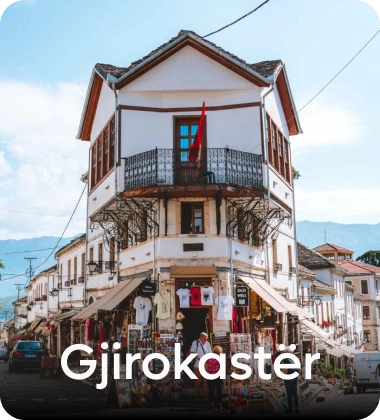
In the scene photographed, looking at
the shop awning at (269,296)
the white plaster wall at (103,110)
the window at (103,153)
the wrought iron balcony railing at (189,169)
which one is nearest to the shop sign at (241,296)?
the shop awning at (269,296)

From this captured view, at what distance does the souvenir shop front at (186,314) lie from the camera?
1905 cm

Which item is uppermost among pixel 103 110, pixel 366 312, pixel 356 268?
pixel 103 110

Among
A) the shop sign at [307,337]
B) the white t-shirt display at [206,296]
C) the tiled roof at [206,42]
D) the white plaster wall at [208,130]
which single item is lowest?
the shop sign at [307,337]

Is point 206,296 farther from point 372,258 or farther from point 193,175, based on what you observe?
point 372,258

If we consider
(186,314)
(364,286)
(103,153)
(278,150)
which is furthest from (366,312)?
(186,314)

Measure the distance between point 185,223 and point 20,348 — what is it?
47.4 ft

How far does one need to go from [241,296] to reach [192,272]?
70.0 inches

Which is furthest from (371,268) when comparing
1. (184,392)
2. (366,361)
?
(184,392)

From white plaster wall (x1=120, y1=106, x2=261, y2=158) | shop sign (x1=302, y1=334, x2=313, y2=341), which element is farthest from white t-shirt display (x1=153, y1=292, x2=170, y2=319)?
shop sign (x1=302, y1=334, x2=313, y2=341)

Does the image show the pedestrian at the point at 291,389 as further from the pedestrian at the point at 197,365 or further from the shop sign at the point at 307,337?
the shop sign at the point at 307,337

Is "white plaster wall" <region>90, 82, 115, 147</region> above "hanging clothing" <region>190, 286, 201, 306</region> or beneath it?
above

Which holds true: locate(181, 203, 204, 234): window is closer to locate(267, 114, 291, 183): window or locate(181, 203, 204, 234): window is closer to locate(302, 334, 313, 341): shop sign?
locate(267, 114, 291, 183): window

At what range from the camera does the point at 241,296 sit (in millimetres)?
21047

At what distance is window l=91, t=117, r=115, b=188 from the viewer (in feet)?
76.3
